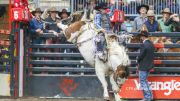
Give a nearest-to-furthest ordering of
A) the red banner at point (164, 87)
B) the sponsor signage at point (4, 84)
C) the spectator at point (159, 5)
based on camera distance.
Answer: the red banner at point (164, 87) < the sponsor signage at point (4, 84) < the spectator at point (159, 5)

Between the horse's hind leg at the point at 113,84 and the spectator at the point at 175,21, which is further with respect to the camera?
the spectator at the point at 175,21

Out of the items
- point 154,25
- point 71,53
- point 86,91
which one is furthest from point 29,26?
point 154,25

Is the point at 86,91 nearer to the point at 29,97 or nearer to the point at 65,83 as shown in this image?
the point at 65,83

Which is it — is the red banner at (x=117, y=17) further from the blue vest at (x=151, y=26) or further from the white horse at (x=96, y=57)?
the white horse at (x=96, y=57)

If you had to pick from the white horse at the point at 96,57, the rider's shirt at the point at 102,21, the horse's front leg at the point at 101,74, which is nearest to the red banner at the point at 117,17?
the rider's shirt at the point at 102,21

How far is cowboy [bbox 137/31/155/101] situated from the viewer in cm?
1355

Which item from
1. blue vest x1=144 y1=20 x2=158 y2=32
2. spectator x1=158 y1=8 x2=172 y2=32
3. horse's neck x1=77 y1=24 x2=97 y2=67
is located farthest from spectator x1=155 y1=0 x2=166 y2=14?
horse's neck x1=77 y1=24 x2=97 y2=67

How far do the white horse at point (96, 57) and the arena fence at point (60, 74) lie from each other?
733 millimetres

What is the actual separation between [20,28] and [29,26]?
0.87 feet

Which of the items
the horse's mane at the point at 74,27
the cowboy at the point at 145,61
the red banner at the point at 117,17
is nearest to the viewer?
the cowboy at the point at 145,61

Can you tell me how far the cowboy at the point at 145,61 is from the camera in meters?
13.5

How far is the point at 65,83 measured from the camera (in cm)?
1463

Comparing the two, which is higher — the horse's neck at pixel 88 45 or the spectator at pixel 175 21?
the spectator at pixel 175 21

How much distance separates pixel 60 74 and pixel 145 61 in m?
2.40
